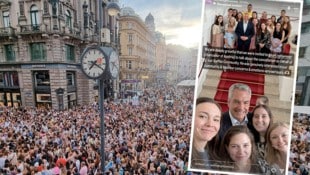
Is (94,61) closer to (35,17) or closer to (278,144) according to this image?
(35,17)

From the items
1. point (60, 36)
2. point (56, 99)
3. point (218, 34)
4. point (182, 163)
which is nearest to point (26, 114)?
point (56, 99)

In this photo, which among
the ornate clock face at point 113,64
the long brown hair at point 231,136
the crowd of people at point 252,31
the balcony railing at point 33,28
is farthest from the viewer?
the balcony railing at point 33,28

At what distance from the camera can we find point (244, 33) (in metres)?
1.71

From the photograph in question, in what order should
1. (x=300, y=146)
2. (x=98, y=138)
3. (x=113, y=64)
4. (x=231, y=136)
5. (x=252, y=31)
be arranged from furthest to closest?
(x=98, y=138), (x=300, y=146), (x=113, y=64), (x=231, y=136), (x=252, y=31)

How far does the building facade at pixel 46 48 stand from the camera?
2330 mm

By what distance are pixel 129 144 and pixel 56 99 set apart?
1117 millimetres

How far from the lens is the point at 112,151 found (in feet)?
8.16

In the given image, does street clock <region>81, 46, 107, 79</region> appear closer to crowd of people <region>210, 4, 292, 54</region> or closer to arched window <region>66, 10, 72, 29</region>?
arched window <region>66, 10, 72, 29</region>

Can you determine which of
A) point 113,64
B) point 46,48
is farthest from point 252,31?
point 46,48

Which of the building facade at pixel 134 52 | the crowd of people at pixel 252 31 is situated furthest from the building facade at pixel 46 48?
the crowd of people at pixel 252 31

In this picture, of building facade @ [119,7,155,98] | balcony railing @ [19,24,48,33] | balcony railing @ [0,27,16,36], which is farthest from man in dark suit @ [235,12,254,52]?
balcony railing @ [0,27,16,36]

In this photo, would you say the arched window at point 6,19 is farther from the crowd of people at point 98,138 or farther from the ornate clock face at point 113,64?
the ornate clock face at point 113,64

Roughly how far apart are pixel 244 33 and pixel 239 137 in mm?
934

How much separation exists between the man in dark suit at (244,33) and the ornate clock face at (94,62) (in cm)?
123
